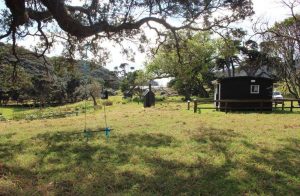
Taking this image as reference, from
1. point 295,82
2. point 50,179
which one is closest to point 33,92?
point 295,82

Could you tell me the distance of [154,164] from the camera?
8.25m

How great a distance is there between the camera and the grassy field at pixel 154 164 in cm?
652

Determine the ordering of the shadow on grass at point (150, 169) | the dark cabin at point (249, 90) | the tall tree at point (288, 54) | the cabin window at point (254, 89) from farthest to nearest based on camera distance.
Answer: the cabin window at point (254, 89), the dark cabin at point (249, 90), the tall tree at point (288, 54), the shadow on grass at point (150, 169)

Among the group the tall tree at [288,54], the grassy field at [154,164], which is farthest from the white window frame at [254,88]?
the grassy field at [154,164]

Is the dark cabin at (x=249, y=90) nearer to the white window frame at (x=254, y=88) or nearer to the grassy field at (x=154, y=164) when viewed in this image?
the white window frame at (x=254, y=88)

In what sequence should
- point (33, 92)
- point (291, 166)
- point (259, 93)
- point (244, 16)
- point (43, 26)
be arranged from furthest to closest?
point (33, 92) → point (259, 93) → point (43, 26) → point (244, 16) → point (291, 166)

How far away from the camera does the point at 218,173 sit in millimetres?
7410

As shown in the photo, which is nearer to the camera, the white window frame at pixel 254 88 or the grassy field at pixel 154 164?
the grassy field at pixel 154 164

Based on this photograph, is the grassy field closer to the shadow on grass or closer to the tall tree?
the shadow on grass

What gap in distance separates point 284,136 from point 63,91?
6212cm

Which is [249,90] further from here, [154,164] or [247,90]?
[154,164]

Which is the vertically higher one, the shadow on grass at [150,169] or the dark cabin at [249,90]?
the dark cabin at [249,90]

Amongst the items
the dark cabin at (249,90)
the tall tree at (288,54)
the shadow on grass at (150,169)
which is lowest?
the shadow on grass at (150,169)

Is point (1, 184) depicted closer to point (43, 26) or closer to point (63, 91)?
point (43, 26)
